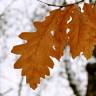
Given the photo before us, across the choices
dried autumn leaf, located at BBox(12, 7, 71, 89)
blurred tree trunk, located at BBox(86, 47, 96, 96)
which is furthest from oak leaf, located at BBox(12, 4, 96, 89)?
blurred tree trunk, located at BBox(86, 47, 96, 96)

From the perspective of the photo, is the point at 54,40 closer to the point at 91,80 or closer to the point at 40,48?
the point at 40,48

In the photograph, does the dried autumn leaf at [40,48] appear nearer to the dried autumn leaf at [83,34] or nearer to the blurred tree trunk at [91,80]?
the dried autumn leaf at [83,34]

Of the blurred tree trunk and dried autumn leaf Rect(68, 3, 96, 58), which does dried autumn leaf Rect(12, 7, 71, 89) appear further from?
the blurred tree trunk

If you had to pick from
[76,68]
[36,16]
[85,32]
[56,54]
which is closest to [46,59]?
[56,54]

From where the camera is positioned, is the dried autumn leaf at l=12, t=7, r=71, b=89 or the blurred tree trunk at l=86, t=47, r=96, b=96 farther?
the blurred tree trunk at l=86, t=47, r=96, b=96

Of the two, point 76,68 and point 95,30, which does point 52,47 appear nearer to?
point 95,30

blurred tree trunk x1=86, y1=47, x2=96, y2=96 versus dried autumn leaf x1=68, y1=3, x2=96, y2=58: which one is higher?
dried autumn leaf x1=68, y1=3, x2=96, y2=58

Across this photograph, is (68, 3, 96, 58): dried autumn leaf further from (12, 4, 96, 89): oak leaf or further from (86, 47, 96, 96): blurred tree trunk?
(86, 47, 96, 96): blurred tree trunk

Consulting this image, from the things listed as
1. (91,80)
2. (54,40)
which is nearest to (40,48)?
(54,40)

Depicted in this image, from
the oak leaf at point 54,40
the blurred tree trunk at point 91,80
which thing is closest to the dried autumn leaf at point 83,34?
the oak leaf at point 54,40
